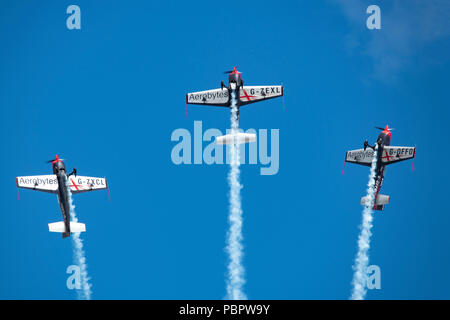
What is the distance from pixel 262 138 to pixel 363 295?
72.0ft

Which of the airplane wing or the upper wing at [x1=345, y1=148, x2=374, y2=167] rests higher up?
the airplane wing

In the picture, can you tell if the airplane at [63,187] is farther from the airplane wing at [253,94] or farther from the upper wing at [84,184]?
the airplane wing at [253,94]

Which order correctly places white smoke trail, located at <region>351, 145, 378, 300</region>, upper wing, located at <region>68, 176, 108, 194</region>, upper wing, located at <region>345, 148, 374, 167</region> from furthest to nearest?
upper wing, located at <region>345, 148, 374, 167</region> → upper wing, located at <region>68, 176, 108, 194</region> → white smoke trail, located at <region>351, 145, 378, 300</region>

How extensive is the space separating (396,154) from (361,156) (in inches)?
125

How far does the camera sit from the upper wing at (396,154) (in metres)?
65.4

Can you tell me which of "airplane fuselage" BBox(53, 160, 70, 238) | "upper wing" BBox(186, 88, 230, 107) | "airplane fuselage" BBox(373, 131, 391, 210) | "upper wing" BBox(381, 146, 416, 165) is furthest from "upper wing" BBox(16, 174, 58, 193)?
"upper wing" BBox(381, 146, 416, 165)

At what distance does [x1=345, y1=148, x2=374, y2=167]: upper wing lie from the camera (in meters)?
67.2

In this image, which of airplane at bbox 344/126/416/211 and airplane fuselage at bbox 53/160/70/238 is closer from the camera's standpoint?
airplane fuselage at bbox 53/160/70/238

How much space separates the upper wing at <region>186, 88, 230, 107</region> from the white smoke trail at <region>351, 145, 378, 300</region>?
12.8 meters

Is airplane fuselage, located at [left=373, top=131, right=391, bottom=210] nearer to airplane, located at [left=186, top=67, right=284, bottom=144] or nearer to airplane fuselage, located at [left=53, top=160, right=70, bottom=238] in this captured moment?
airplane, located at [left=186, top=67, right=284, bottom=144]

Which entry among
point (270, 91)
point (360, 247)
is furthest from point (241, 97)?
point (360, 247)

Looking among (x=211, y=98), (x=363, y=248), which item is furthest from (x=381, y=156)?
(x=211, y=98)

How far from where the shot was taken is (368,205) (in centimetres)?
6744
